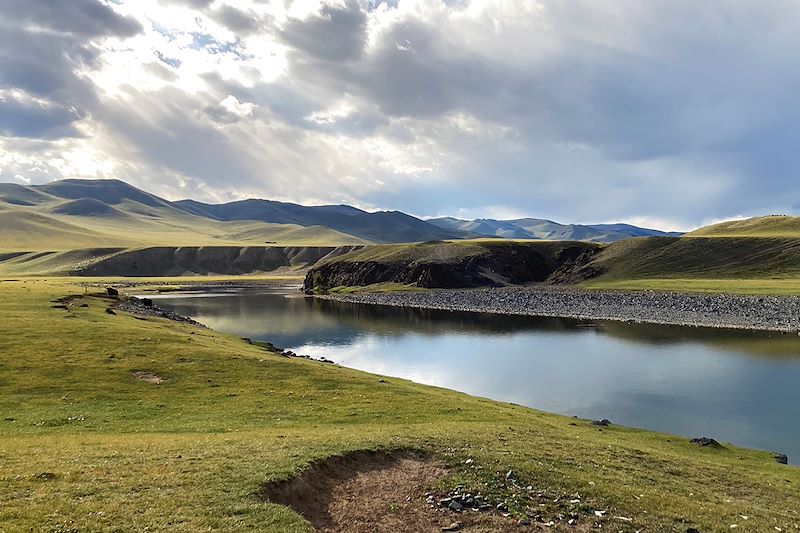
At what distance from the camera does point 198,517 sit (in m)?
14.6

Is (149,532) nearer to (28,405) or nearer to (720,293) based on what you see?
(28,405)

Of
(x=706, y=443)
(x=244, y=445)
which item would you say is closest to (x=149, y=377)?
(x=244, y=445)

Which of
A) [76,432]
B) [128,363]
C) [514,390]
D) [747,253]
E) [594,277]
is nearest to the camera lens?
[76,432]

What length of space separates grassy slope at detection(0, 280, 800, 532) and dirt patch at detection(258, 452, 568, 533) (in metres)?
0.84

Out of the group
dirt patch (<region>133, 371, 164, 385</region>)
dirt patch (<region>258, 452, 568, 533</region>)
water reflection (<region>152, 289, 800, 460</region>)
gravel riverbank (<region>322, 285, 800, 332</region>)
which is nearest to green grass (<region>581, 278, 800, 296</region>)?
gravel riverbank (<region>322, 285, 800, 332</region>)

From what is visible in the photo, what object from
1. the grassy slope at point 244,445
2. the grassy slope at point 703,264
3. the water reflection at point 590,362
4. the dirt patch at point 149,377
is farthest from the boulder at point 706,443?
the grassy slope at point 703,264

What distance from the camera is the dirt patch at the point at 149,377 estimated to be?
36688 millimetres

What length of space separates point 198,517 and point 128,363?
97.4ft

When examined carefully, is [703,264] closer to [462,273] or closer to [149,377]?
[462,273]

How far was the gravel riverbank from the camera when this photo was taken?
90350 millimetres

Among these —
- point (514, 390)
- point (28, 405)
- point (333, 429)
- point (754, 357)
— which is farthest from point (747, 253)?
point (28, 405)

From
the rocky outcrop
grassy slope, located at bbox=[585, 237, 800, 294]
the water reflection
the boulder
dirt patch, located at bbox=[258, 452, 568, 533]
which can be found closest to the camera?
dirt patch, located at bbox=[258, 452, 568, 533]

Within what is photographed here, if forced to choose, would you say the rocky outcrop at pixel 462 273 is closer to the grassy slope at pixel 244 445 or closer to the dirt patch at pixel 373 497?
the grassy slope at pixel 244 445

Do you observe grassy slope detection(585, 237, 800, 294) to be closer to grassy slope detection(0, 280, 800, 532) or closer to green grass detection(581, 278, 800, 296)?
green grass detection(581, 278, 800, 296)
